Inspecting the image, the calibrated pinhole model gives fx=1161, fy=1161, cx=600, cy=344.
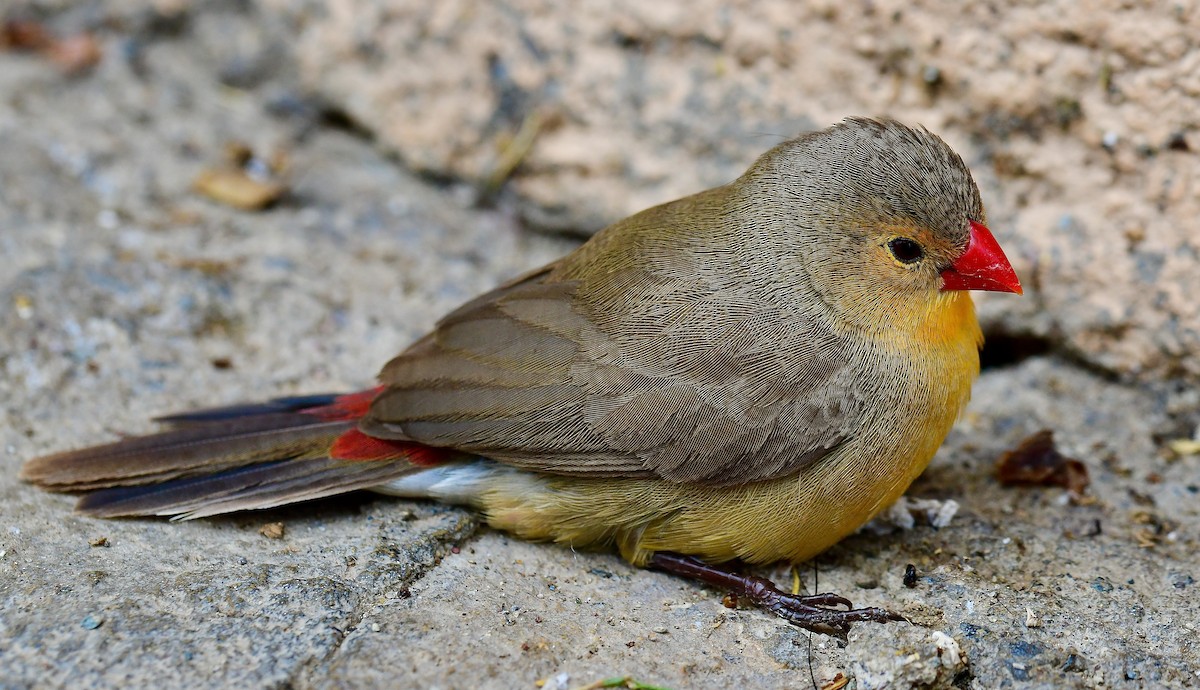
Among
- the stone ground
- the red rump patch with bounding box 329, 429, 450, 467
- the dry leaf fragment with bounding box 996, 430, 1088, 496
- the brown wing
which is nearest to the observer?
the stone ground

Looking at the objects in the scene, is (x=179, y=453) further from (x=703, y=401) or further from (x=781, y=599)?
(x=781, y=599)

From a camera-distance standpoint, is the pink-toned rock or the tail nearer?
the tail

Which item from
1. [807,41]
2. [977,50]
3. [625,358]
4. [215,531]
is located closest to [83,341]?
[215,531]

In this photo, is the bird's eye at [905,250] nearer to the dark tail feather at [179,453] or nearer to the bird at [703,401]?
the bird at [703,401]

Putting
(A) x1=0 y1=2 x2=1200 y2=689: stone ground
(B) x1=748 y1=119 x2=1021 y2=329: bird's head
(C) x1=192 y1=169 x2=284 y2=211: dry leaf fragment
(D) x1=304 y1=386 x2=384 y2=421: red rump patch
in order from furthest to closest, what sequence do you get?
(C) x1=192 y1=169 x2=284 y2=211: dry leaf fragment → (D) x1=304 y1=386 x2=384 y2=421: red rump patch → (B) x1=748 y1=119 x2=1021 y2=329: bird's head → (A) x1=0 y1=2 x2=1200 y2=689: stone ground

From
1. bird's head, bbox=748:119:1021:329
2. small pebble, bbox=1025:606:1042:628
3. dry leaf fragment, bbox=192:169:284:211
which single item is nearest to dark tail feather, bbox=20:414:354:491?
bird's head, bbox=748:119:1021:329

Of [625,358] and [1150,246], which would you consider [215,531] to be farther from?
[1150,246]

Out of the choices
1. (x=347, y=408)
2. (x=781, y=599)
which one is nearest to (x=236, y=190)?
(x=347, y=408)

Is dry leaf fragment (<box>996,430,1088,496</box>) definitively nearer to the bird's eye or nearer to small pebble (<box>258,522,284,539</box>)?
the bird's eye
